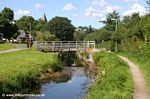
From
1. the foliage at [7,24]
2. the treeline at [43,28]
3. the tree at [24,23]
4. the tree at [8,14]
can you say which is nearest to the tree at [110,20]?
the treeline at [43,28]

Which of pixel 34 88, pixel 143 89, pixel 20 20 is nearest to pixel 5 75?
pixel 34 88

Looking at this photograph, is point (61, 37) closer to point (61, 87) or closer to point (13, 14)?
point (13, 14)

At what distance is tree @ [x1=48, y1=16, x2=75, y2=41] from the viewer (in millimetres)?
154000

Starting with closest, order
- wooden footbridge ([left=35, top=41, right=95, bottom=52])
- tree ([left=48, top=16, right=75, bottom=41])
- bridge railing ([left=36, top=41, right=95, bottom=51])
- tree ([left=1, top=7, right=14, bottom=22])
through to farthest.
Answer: wooden footbridge ([left=35, top=41, right=95, bottom=52]) → bridge railing ([left=36, top=41, right=95, bottom=51]) → tree ([left=1, top=7, right=14, bottom=22]) → tree ([left=48, top=16, right=75, bottom=41])

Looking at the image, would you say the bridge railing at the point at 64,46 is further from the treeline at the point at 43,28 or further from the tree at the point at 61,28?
the tree at the point at 61,28

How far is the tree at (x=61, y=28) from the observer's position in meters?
154

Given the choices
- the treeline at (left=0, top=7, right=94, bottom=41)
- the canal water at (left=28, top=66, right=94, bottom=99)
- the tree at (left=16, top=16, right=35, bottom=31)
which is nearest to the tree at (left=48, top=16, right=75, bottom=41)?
the treeline at (left=0, top=7, right=94, bottom=41)

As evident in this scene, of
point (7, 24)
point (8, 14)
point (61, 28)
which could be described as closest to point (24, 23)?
point (61, 28)

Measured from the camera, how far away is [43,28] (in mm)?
155125

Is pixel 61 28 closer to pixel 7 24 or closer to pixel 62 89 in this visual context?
pixel 7 24

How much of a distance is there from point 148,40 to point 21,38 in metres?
93.6

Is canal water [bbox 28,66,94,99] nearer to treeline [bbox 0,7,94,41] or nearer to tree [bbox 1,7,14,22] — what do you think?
treeline [bbox 0,7,94,41]

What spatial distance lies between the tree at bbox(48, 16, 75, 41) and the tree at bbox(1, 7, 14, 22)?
32.8 metres

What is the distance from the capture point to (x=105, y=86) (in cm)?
2117
